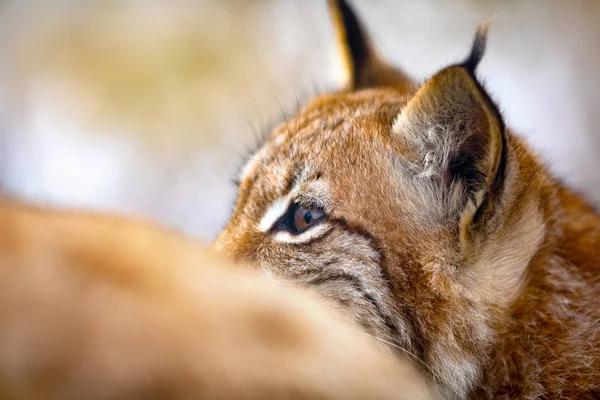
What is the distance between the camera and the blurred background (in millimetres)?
3057

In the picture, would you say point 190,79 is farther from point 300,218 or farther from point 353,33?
point 300,218

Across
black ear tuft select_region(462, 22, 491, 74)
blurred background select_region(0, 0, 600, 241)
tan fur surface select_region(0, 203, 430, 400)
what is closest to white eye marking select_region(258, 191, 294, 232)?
black ear tuft select_region(462, 22, 491, 74)

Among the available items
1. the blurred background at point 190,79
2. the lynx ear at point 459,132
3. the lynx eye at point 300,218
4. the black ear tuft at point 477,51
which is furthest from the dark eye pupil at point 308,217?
the blurred background at point 190,79

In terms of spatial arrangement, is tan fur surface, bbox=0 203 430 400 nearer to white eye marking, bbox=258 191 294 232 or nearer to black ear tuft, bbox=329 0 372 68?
white eye marking, bbox=258 191 294 232

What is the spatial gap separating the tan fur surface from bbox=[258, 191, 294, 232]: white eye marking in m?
0.82

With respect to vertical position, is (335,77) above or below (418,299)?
above

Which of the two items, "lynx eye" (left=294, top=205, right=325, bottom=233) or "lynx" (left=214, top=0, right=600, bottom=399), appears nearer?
"lynx" (left=214, top=0, right=600, bottom=399)

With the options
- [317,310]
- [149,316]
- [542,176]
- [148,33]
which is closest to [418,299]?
[542,176]

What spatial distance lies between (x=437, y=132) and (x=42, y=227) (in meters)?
0.92

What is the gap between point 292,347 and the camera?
685mm

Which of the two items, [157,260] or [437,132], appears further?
[437,132]

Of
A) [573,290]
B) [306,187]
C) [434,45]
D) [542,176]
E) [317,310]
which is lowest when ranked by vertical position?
[317,310]

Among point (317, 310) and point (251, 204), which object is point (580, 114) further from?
point (317, 310)

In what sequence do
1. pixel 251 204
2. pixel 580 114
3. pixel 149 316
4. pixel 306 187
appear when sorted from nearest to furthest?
pixel 149 316 < pixel 306 187 < pixel 251 204 < pixel 580 114
